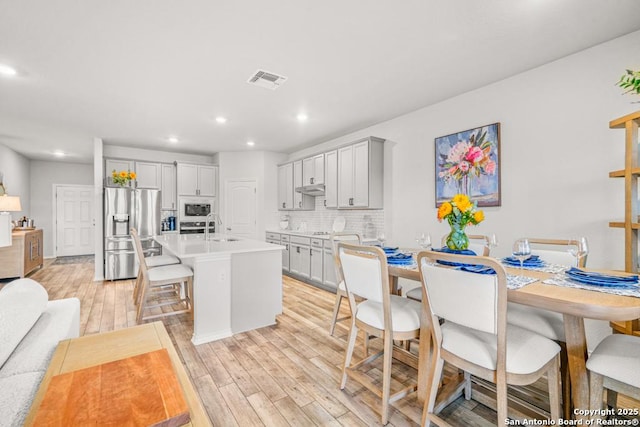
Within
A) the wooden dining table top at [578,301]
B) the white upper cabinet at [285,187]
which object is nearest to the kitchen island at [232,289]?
the wooden dining table top at [578,301]

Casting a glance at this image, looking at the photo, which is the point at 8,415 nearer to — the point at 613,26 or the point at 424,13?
the point at 424,13

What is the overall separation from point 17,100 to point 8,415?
14.0ft

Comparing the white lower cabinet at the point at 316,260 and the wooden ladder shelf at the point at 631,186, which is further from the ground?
the wooden ladder shelf at the point at 631,186

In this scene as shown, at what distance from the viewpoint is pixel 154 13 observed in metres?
1.98

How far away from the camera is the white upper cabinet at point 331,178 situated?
15.6 feet

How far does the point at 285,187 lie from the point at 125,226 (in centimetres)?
303

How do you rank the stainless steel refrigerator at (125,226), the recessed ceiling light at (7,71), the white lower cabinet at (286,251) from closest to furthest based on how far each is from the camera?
the recessed ceiling light at (7,71), the stainless steel refrigerator at (125,226), the white lower cabinet at (286,251)

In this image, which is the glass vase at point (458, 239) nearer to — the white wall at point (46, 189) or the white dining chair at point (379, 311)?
the white dining chair at point (379, 311)

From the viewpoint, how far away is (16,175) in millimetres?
6457

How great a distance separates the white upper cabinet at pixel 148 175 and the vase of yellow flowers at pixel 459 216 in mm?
5690

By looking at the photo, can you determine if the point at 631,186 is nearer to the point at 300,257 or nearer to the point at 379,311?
the point at 379,311

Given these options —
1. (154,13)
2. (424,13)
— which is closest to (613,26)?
(424,13)

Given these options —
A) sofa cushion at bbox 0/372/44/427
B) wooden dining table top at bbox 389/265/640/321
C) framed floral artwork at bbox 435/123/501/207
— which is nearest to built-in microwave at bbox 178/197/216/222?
framed floral artwork at bbox 435/123/501/207

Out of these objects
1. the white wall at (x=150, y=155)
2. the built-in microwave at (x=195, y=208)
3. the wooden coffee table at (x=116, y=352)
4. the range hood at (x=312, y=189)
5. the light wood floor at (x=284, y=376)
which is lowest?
the light wood floor at (x=284, y=376)
